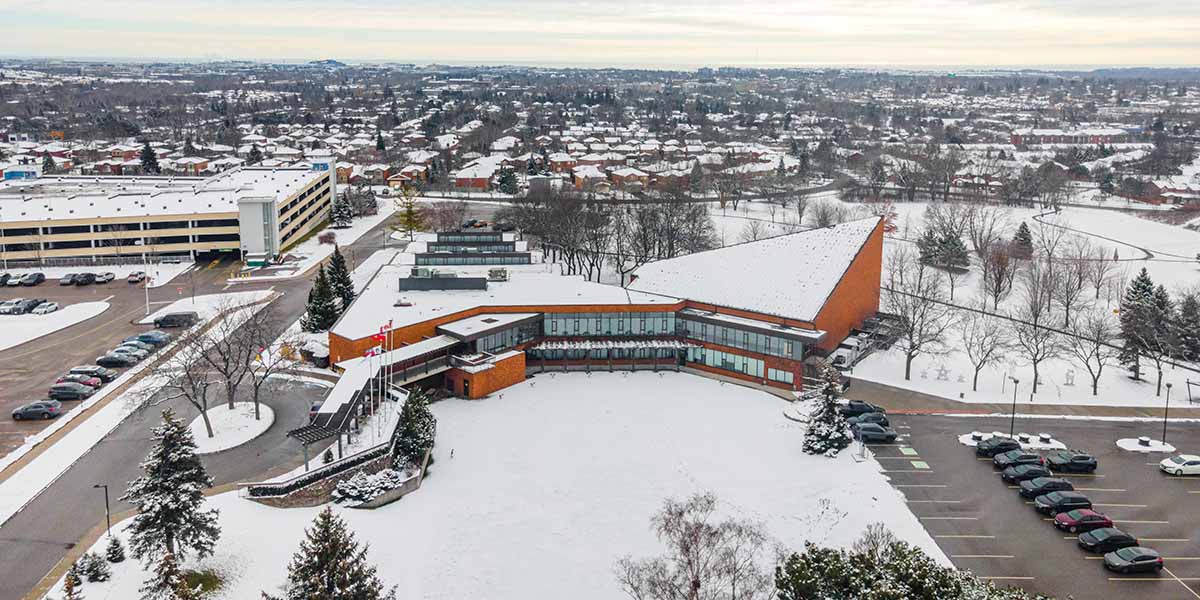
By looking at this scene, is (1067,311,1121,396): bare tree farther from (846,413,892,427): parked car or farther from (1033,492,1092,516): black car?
(1033,492,1092,516): black car

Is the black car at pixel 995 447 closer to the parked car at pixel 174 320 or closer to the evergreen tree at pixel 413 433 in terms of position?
the evergreen tree at pixel 413 433

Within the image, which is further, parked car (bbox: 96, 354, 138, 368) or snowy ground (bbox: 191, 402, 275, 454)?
parked car (bbox: 96, 354, 138, 368)

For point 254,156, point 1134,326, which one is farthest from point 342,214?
point 1134,326

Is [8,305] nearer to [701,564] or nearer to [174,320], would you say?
[174,320]

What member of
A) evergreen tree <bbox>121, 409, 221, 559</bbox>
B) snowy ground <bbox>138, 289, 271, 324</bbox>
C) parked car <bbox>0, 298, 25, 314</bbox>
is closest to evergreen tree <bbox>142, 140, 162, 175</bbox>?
parked car <bbox>0, 298, 25, 314</bbox>

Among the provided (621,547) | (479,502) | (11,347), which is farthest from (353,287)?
(621,547)
